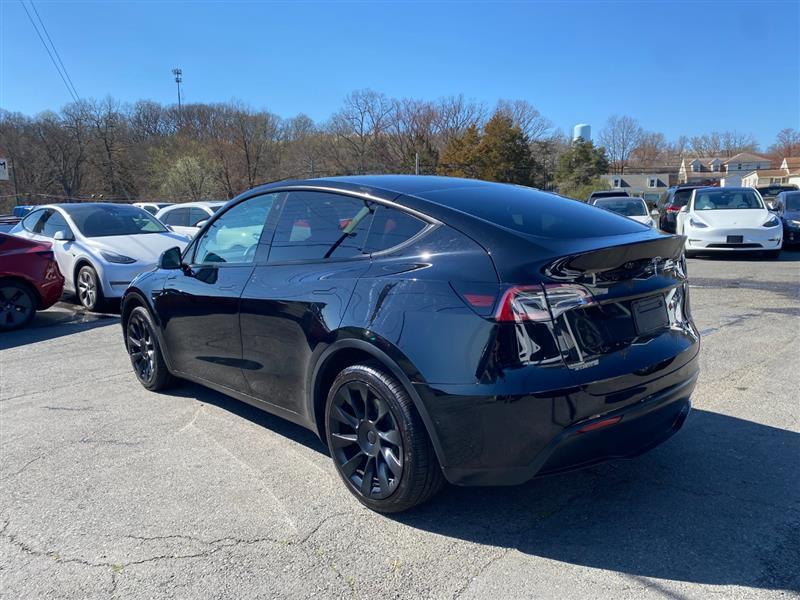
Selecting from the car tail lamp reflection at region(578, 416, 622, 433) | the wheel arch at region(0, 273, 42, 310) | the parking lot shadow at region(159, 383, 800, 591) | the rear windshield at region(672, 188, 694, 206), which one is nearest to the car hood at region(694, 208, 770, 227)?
the rear windshield at region(672, 188, 694, 206)

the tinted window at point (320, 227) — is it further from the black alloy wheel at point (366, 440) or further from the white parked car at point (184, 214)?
the white parked car at point (184, 214)

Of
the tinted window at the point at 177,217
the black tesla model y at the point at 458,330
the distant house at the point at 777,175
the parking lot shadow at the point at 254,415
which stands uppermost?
the distant house at the point at 777,175

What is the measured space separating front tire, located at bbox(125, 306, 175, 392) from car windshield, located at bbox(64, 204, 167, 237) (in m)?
5.01

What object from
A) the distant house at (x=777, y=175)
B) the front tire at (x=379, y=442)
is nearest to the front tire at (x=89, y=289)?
the front tire at (x=379, y=442)

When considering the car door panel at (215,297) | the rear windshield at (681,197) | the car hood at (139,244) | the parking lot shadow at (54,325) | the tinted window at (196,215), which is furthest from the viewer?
the rear windshield at (681,197)

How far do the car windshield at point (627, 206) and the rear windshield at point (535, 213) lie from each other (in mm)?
14688

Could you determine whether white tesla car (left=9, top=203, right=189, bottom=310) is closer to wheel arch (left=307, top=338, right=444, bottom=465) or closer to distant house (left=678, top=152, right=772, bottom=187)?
wheel arch (left=307, top=338, right=444, bottom=465)

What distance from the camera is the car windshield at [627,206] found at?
679 inches

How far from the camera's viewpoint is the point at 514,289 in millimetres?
2516

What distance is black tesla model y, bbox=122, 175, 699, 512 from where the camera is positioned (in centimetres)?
252

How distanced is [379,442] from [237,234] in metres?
2.00

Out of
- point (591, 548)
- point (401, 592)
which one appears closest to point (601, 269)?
point (591, 548)

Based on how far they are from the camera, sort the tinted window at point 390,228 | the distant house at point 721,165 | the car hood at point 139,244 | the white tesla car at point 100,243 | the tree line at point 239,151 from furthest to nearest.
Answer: the distant house at point 721,165 → the tree line at point 239,151 → the car hood at point 139,244 → the white tesla car at point 100,243 → the tinted window at point 390,228

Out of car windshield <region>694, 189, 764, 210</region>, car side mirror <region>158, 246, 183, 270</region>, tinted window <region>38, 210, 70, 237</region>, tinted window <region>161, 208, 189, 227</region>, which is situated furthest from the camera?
car windshield <region>694, 189, 764, 210</region>
